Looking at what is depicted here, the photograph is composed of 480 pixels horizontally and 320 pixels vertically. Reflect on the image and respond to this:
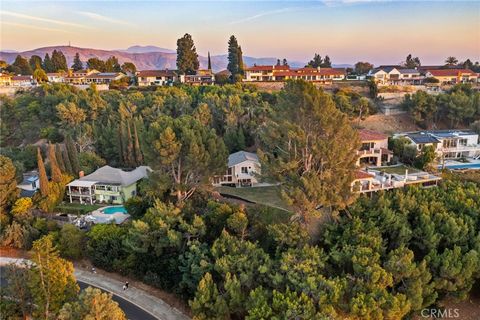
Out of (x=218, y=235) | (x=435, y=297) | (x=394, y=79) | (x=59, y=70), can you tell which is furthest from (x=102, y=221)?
(x=59, y=70)

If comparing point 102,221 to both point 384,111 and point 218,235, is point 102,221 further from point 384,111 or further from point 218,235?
point 384,111

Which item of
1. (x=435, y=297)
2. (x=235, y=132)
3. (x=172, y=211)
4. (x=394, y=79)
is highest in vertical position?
(x=394, y=79)

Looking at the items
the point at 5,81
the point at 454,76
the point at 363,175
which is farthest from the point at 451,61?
the point at 5,81

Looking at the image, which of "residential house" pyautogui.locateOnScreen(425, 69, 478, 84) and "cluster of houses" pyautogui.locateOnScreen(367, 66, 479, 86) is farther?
"residential house" pyautogui.locateOnScreen(425, 69, 478, 84)

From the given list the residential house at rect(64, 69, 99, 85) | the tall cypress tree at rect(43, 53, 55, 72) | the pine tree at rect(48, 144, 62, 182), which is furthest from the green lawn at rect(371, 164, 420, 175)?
the tall cypress tree at rect(43, 53, 55, 72)

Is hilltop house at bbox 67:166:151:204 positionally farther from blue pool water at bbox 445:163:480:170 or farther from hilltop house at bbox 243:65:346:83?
hilltop house at bbox 243:65:346:83

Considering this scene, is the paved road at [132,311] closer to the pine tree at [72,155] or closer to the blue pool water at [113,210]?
the blue pool water at [113,210]

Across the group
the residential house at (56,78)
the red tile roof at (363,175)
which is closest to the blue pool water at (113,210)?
the red tile roof at (363,175)
